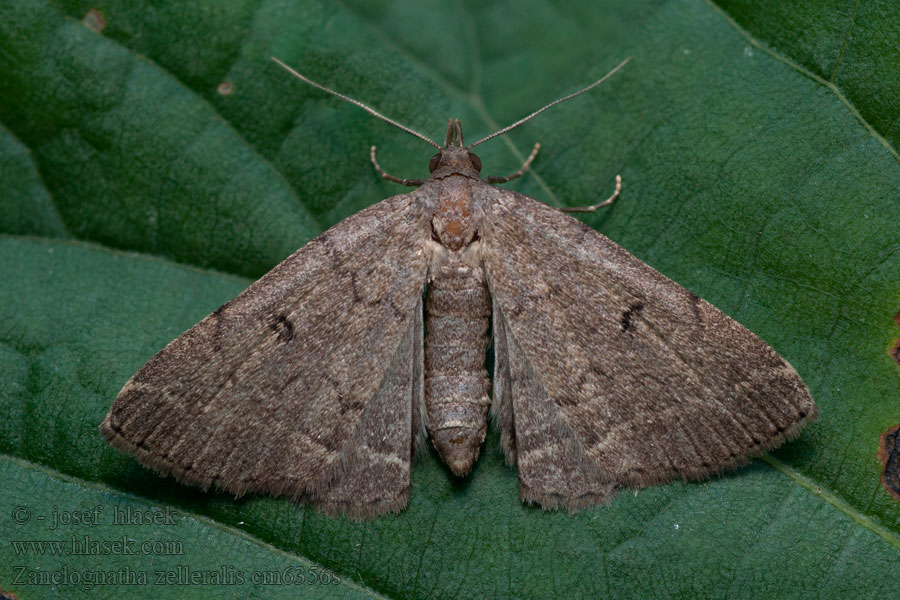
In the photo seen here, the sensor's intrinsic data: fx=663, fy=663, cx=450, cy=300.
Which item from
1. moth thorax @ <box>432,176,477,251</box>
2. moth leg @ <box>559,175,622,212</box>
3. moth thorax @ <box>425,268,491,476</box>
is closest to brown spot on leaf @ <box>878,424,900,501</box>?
moth leg @ <box>559,175,622,212</box>

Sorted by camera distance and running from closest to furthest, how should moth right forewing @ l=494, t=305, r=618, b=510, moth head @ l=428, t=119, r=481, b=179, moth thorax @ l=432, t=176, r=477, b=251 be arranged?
moth right forewing @ l=494, t=305, r=618, b=510 < moth thorax @ l=432, t=176, r=477, b=251 < moth head @ l=428, t=119, r=481, b=179

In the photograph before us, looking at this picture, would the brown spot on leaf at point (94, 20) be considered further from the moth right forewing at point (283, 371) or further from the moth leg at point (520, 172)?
the moth leg at point (520, 172)

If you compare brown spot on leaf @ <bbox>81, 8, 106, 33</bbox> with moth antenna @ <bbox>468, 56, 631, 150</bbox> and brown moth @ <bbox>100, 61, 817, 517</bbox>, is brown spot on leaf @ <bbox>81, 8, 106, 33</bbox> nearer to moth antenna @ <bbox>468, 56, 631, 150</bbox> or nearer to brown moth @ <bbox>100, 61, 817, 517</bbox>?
brown moth @ <bbox>100, 61, 817, 517</bbox>

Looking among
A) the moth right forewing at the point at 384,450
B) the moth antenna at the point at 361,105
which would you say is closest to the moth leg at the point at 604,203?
the moth antenna at the point at 361,105

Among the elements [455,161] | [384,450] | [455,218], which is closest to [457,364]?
[384,450]

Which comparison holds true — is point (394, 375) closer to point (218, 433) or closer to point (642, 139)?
point (218, 433)

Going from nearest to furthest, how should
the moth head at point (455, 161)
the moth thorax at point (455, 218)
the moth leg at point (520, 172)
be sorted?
the moth thorax at point (455, 218) → the moth head at point (455, 161) → the moth leg at point (520, 172)
